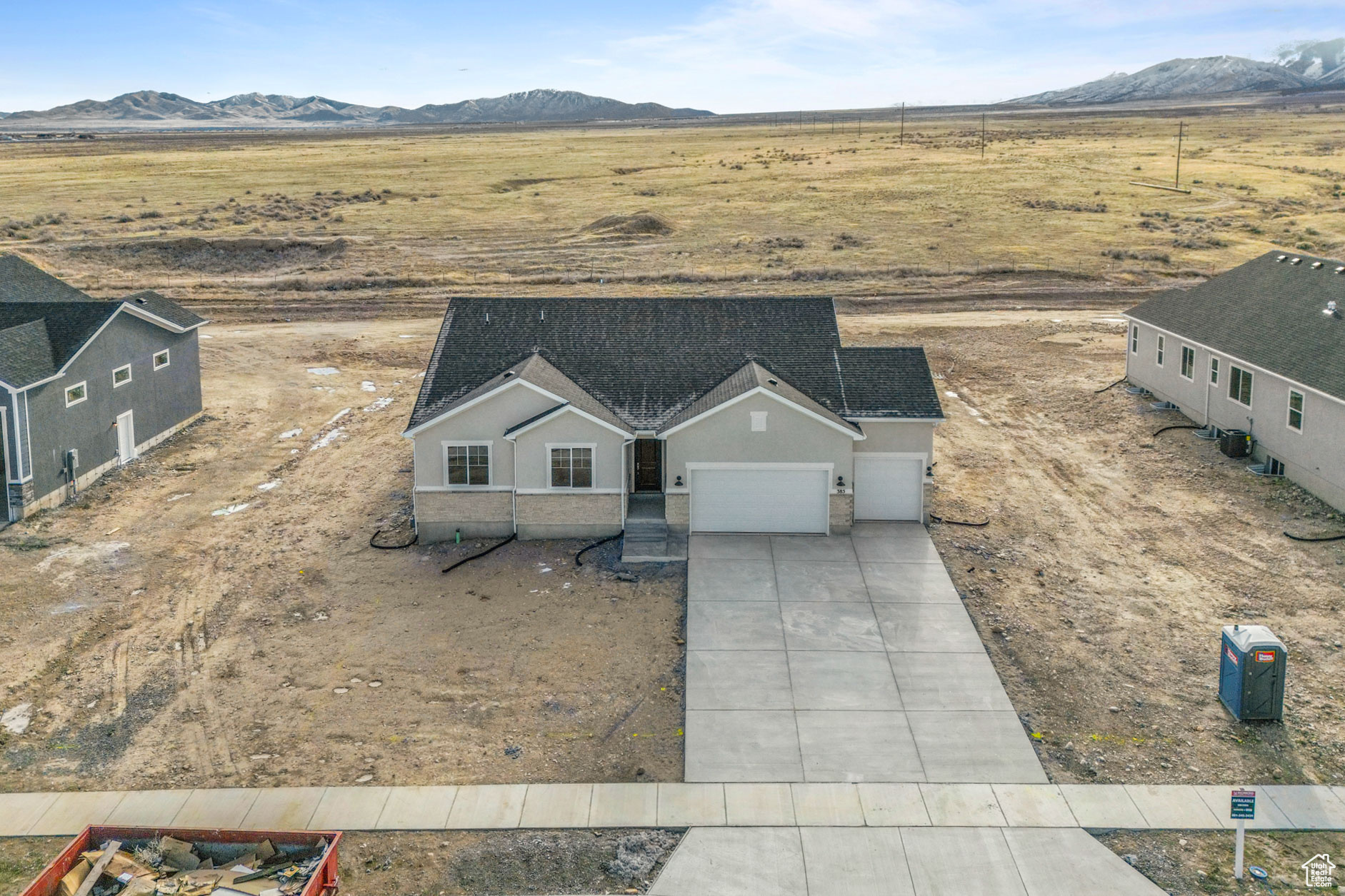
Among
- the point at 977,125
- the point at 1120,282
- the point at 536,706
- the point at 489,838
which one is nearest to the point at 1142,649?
the point at 536,706

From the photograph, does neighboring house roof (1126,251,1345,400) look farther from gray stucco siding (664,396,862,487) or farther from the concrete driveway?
gray stucco siding (664,396,862,487)

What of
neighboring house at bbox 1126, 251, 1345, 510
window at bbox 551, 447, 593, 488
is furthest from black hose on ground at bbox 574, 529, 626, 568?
neighboring house at bbox 1126, 251, 1345, 510

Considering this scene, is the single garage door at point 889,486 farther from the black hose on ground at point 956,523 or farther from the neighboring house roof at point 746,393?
the neighboring house roof at point 746,393

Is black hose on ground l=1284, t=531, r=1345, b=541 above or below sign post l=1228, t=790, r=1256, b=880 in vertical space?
above

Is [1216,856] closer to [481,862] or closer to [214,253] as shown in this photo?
[481,862]

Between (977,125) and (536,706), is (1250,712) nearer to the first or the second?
(536,706)

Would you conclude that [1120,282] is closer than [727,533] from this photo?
No
